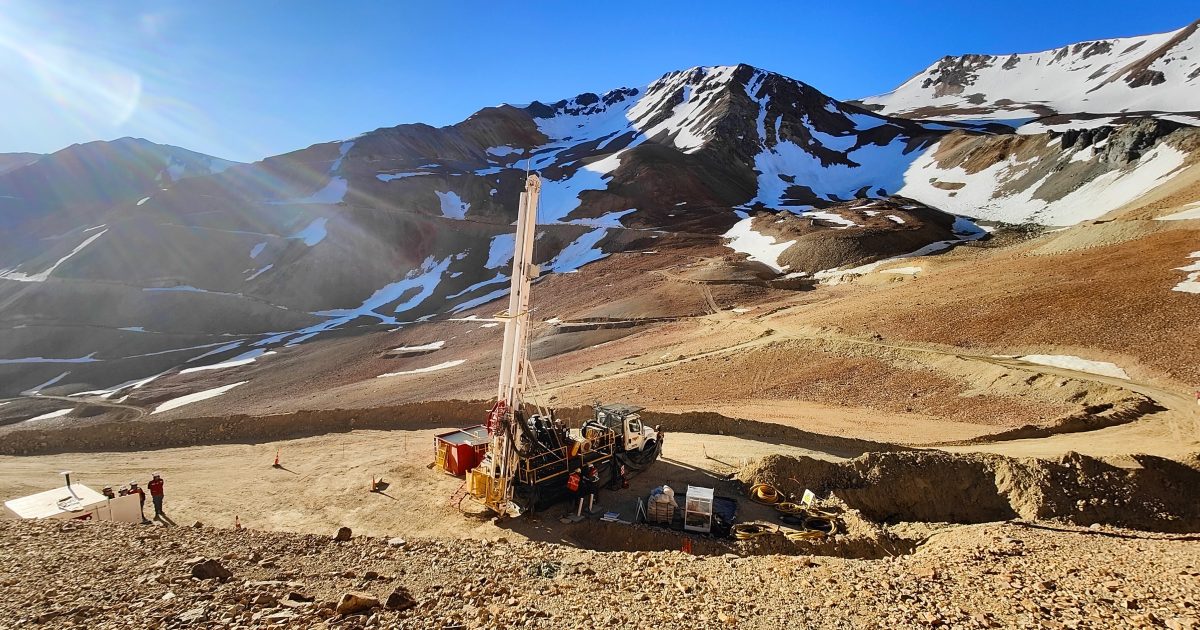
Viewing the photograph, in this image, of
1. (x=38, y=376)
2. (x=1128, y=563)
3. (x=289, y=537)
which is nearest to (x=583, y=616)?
(x=289, y=537)

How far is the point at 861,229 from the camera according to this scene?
176 feet

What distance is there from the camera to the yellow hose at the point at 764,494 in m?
13.8

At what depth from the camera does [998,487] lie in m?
13.4

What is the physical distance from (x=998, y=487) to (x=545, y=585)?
11.8 m

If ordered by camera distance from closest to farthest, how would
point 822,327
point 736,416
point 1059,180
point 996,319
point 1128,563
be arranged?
point 1128,563 < point 736,416 < point 996,319 < point 822,327 < point 1059,180

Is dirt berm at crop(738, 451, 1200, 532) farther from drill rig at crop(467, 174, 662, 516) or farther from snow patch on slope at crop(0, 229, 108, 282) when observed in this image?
snow patch on slope at crop(0, 229, 108, 282)

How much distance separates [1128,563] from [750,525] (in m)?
6.37

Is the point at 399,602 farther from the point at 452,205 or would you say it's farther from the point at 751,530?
the point at 452,205

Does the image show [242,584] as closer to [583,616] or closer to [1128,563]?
[583,616]

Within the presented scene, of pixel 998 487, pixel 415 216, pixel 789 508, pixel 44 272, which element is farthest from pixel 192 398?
pixel 44 272

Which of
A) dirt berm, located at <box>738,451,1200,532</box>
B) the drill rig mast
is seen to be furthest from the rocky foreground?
the drill rig mast

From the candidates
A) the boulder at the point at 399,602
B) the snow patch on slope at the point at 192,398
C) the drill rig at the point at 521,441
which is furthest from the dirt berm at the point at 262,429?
the snow patch on slope at the point at 192,398

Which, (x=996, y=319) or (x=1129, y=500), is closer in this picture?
(x=1129, y=500)

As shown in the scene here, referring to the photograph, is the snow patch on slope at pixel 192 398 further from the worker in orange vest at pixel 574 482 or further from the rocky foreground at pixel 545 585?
the worker in orange vest at pixel 574 482
